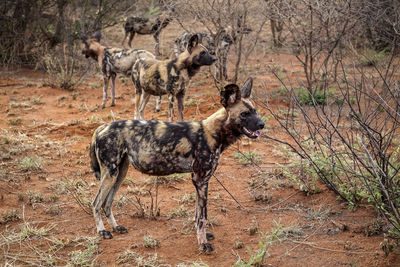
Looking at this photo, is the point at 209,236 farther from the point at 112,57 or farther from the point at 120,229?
the point at 112,57

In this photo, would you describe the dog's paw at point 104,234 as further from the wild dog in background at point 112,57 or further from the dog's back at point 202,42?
the dog's back at point 202,42

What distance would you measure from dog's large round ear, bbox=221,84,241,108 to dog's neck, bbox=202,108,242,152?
123mm

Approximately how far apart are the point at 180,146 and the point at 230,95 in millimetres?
637

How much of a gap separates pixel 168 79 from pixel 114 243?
3.53 metres

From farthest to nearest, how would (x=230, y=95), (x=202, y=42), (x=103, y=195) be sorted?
(x=202, y=42), (x=103, y=195), (x=230, y=95)

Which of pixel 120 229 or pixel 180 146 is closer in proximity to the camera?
pixel 180 146

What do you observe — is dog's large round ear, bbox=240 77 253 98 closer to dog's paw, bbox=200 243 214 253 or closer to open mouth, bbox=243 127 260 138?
open mouth, bbox=243 127 260 138

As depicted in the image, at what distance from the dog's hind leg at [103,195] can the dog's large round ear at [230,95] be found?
1.22 metres

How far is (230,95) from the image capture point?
373cm

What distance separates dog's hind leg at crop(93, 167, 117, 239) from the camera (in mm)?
3955

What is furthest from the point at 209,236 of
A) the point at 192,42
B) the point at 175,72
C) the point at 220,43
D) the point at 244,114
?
the point at 220,43

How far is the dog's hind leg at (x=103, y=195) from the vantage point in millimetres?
3955

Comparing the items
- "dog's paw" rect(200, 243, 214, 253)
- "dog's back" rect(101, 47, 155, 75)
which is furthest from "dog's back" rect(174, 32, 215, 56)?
"dog's paw" rect(200, 243, 214, 253)

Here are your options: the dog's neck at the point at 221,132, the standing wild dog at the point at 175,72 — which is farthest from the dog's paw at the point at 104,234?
the standing wild dog at the point at 175,72
